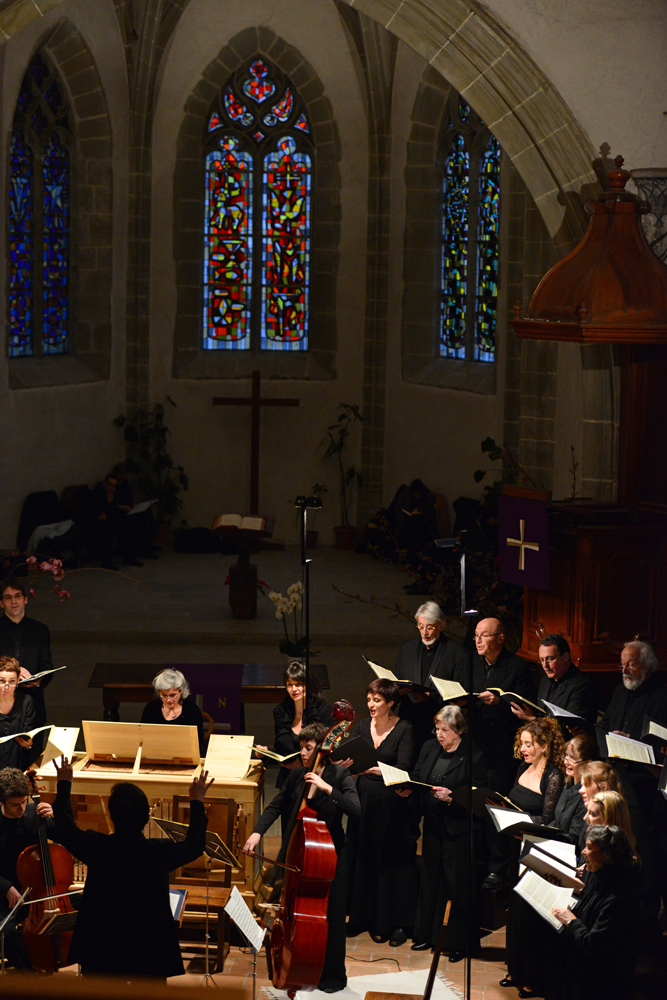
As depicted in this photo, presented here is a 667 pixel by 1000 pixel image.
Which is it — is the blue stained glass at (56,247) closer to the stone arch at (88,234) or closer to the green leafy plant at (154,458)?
the stone arch at (88,234)

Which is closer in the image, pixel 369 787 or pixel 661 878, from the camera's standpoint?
pixel 661 878

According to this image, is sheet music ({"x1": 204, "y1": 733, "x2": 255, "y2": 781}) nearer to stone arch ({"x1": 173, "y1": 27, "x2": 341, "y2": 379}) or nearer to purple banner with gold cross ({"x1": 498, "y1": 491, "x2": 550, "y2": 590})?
purple banner with gold cross ({"x1": 498, "y1": 491, "x2": 550, "y2": 590})

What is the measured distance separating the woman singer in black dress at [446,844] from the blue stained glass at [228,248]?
376 inches

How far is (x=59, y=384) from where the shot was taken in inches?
535

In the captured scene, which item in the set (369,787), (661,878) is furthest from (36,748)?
(661,878)

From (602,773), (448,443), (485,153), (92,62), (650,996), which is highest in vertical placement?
(92,62)

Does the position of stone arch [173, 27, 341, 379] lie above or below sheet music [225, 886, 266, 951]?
above

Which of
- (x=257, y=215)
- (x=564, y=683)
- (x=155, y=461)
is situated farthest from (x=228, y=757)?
(x=257, y=215)

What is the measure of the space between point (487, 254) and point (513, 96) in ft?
18.2

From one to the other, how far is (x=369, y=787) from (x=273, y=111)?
33.2 ft

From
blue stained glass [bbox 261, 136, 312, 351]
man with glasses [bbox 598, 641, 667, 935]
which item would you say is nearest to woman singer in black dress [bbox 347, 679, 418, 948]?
man with glasses [bbox 598, 641, 667, 935]

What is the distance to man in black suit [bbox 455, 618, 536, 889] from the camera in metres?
6.18

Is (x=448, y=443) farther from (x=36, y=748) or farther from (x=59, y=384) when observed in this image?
(x=36, y=748)

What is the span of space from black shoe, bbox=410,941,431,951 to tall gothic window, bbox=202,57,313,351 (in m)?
9.75
